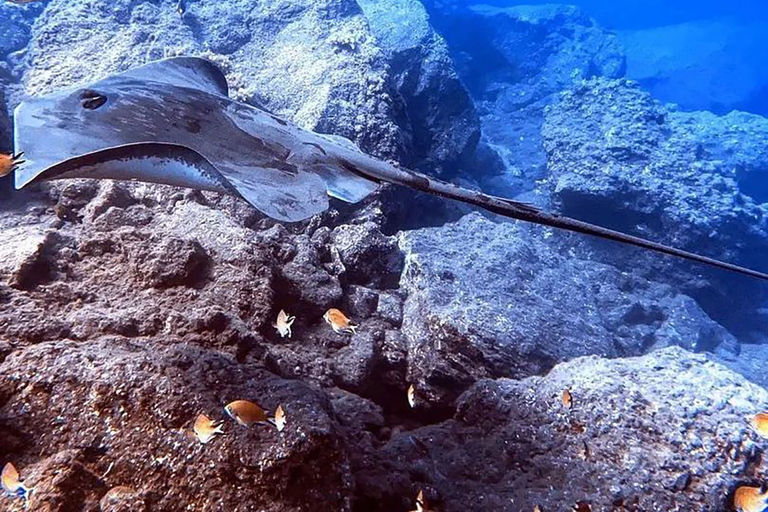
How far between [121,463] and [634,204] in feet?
30.2

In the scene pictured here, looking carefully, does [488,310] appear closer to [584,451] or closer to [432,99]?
[584,451]

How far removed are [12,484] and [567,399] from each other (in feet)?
9.45

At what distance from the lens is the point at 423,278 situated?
4473mm

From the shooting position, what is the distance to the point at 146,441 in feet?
6.28

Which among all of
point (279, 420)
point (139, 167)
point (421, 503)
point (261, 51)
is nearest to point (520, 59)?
point (261, 51)

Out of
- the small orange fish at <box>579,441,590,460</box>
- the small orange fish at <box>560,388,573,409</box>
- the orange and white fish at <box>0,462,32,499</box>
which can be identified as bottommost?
the orange and white fish at <box>0,462,32,499</box>

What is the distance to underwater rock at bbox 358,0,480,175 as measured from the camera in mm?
9383

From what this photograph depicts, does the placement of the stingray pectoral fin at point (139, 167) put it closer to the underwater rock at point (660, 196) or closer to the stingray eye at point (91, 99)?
the stingray eye at point (91, 99)

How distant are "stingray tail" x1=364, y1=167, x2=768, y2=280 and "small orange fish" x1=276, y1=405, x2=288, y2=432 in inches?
58.0

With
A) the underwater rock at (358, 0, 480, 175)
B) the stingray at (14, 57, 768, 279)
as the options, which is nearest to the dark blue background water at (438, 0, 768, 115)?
the underwater rock at (358, 0, 480, 175)

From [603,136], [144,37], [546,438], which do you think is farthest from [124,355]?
[603,136]

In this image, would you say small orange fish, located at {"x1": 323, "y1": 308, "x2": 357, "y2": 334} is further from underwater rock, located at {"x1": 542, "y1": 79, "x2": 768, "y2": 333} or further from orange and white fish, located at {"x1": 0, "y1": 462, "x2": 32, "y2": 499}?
underwater rock, located at {"x1": 542, "y1": 79, "x2": 768, "y2": 333}

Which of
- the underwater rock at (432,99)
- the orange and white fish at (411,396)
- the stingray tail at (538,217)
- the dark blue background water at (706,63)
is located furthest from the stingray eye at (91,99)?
the dark blue background water at (706,63)

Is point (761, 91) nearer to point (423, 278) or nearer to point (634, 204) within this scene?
point (634, 204)
